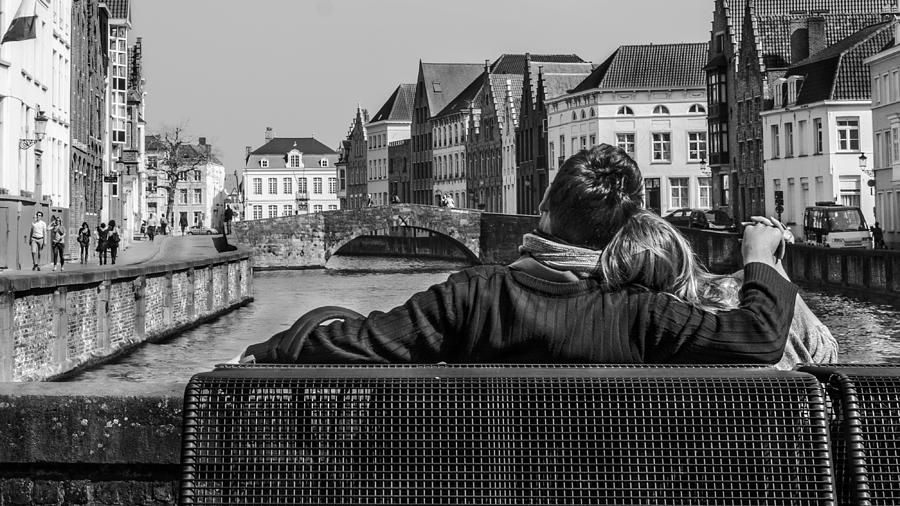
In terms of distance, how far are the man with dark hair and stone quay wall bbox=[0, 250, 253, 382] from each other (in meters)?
13.1

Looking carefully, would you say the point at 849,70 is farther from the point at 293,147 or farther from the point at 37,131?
the point at 293,147

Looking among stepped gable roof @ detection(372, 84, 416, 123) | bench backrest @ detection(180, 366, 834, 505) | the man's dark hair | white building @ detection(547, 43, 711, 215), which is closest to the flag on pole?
the man's dark hair

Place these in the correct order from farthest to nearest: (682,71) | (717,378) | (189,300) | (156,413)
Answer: (682,71) < (189,300) < (156,413) < (717,378)

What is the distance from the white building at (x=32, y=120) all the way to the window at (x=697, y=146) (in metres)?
38.4

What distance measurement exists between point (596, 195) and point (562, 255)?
181 millimetres

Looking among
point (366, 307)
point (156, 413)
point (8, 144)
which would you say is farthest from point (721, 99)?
point (156, 413)

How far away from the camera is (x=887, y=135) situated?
4719 centimetres

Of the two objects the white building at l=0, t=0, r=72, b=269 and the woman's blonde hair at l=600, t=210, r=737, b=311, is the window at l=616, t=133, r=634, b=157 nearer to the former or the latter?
the white building at l=0, t=0, r=72, b=269

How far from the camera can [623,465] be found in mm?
3244

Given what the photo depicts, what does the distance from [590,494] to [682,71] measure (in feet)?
237

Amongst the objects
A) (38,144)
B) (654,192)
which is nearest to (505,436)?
(38,144)

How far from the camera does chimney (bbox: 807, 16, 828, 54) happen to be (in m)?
58.8

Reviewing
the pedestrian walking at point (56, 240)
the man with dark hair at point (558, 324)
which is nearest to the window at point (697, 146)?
the pedestrian walking at point (56, 240)

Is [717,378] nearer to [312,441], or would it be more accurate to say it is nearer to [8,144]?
[312,441]
